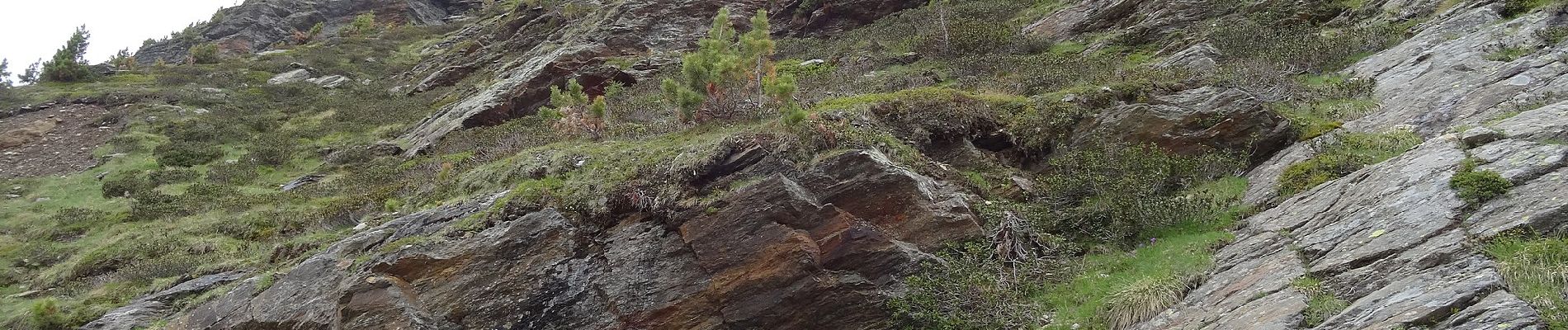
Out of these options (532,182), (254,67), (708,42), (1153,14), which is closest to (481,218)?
(532,182)

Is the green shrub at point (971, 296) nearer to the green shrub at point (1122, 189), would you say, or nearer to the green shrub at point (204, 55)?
the green shrub at point (1122, 189)

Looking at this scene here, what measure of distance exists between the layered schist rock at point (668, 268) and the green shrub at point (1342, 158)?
3604 mm

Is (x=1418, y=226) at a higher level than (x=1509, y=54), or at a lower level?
higher

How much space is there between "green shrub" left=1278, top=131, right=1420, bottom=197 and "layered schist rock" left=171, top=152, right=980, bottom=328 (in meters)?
3.60

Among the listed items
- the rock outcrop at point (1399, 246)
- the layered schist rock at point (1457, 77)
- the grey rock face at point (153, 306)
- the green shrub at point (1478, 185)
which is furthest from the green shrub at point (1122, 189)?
the grey rock face at point (153, 306)

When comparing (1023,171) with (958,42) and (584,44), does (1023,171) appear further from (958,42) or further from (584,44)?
(584,44)

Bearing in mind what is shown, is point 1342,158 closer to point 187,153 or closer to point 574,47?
point 574,47

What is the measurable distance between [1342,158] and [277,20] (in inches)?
2506

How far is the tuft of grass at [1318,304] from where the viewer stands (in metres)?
5.33

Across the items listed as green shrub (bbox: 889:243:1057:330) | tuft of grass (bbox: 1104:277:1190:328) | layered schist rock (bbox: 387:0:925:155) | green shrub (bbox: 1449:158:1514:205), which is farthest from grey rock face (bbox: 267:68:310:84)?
green shrub (bbox: 1449:158:1514:205)

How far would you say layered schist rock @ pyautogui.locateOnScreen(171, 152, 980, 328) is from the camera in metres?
8.58

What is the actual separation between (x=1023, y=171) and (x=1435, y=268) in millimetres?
6177

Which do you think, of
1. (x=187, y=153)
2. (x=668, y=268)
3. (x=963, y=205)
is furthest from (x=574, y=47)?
(x=963, y=205)

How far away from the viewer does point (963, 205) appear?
9.61 metres
